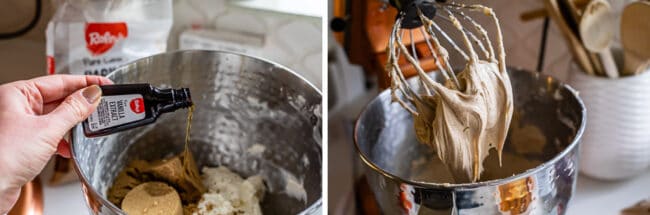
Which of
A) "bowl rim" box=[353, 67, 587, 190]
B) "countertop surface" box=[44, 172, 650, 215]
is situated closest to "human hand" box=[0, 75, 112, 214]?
"countertop surface" box=[44, 172, 650, 215]

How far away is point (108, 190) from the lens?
2.27 ft

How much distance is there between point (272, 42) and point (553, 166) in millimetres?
381

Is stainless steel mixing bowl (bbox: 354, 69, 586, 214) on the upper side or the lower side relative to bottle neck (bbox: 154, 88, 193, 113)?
lower

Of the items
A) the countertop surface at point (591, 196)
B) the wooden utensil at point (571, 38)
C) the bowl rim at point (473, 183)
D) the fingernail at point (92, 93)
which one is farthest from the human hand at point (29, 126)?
the wooden utensil at point (571, 38)

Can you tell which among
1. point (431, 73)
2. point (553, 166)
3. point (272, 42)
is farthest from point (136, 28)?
point (553, 166)

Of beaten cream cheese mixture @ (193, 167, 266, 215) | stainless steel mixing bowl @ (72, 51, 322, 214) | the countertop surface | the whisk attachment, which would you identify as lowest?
the countertop surface

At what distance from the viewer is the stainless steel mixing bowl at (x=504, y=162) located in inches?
21.6

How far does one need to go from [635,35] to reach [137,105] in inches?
19.5

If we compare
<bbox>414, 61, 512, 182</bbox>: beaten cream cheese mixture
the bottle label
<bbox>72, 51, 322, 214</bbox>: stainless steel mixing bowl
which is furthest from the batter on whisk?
the bottle label

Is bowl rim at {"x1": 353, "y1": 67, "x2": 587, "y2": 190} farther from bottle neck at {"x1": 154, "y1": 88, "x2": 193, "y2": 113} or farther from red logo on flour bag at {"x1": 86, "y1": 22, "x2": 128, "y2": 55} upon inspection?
red logo on flour bag at {"x1": 86, "y1": 22, "x2": 128, "y2": 55}

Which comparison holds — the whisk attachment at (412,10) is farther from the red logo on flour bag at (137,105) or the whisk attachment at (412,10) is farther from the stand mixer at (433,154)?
the red logo on flour bag at (137,105)

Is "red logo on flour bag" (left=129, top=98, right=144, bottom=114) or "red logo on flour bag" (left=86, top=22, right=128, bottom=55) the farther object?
"red logo on flour bag" (left=86, top=22, right=128, bottom=55)

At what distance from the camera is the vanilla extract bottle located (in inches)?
23.9

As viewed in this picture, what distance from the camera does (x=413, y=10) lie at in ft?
1.81
